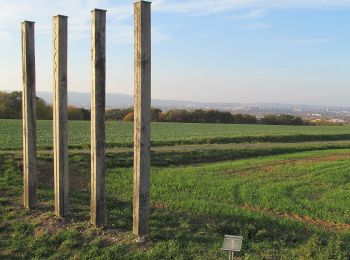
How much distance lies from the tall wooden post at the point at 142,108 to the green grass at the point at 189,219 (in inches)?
23.3

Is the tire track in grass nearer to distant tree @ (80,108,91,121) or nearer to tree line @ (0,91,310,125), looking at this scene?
tree line @ (0,91,310,125)

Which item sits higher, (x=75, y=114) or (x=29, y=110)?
(x=29, y=110)

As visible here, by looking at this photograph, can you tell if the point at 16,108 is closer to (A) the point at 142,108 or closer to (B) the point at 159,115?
(B) the point at 159,115

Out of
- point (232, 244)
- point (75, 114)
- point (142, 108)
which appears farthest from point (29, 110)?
point (75, 114)

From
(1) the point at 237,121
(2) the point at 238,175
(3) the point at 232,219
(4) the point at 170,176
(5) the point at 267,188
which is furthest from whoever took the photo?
(1) the point at 237,121

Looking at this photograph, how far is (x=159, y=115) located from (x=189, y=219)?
64.4 meters

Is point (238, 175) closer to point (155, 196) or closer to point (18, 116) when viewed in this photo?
point (155, 196)

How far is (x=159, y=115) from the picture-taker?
72.8 metres

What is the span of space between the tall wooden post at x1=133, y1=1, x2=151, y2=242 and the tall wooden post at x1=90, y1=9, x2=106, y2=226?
34.3 inches

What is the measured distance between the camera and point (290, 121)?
78.7 m

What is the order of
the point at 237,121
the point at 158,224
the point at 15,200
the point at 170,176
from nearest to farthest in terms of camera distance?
the point at 158,224 < the point at 15,200 < the point at 170,176 < the point at 237,121

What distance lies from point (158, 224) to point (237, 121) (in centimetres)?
6898

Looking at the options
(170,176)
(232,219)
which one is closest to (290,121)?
(170,176)

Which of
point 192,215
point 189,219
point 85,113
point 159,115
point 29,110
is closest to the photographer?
point 189,219
